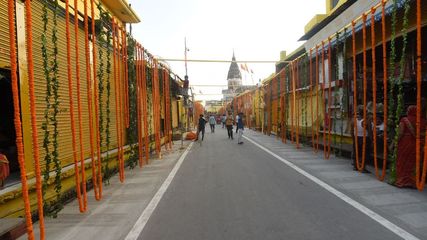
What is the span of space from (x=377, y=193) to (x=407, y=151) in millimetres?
1263

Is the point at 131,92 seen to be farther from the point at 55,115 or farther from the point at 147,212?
the point at 147,212

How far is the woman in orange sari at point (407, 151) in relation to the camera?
7.82m

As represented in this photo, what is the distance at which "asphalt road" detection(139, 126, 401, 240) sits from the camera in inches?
203

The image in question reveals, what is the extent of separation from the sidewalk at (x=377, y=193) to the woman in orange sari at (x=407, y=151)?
0.27 metres

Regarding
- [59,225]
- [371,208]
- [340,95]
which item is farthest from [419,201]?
[340,95]

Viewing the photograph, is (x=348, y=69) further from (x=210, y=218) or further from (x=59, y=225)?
(x=59, y=225)

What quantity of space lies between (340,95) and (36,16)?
991 centimetres

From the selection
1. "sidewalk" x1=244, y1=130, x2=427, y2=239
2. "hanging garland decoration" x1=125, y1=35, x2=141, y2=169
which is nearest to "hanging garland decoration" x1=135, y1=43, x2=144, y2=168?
"hanging garland decoration" x1=125, y1=35, x2=141, y2=169

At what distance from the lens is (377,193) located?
7.40 metres

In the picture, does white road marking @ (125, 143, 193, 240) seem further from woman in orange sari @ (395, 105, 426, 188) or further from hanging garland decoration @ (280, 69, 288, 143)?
hanging garland decoration @ (280, 69, 288, 143)

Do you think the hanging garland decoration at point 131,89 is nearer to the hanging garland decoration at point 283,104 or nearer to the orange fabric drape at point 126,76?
the orange fabric drape at point 126,76

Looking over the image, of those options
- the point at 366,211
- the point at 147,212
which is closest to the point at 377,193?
the point at 366,211

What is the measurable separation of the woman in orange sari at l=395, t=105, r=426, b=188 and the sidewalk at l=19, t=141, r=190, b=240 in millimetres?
5133

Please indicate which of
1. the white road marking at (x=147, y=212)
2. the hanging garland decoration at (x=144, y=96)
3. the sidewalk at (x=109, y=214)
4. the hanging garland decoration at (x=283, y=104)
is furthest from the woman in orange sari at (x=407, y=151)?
the hanging garland decoration at (x=283, y=104)
